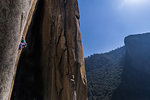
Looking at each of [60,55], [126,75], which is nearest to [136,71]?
[126,75]

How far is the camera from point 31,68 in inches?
167

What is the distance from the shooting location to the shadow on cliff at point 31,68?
12.5ft

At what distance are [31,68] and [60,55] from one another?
163cm

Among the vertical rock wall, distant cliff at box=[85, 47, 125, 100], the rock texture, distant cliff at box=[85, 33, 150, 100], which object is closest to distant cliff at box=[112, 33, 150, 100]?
distant cliff at box=[85, 33, 150, 100]

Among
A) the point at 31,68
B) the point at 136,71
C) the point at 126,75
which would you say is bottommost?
the point at 31,68

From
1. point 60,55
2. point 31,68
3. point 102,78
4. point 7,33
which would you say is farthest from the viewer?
point 102,78

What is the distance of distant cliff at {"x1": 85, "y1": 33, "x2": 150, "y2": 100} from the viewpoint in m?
26.5

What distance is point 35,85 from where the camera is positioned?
13.3 ft

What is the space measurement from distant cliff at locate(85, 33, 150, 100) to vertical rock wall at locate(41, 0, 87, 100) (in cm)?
2276

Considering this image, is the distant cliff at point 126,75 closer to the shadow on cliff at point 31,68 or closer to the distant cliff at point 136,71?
the distant cliff at point 136,71

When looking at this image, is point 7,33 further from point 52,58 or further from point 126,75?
point 126,75

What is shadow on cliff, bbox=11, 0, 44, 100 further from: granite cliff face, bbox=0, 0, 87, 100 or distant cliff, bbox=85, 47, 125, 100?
distant cliff, bbox=85, 47, 125, 100

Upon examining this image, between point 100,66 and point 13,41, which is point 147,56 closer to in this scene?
point 100,66

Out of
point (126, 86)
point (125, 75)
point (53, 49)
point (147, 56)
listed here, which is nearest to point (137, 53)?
point (147, 56)
